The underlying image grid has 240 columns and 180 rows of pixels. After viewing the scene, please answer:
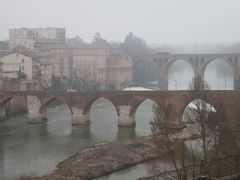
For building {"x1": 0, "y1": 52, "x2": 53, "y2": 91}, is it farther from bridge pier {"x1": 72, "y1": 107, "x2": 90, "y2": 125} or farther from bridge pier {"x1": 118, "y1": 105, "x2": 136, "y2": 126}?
bridge pier {"x1": 118, "y1": 105, "x2": 136, "y2": 126}

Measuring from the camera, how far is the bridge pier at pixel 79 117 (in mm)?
40031

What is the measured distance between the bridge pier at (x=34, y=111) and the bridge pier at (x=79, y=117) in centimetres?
302

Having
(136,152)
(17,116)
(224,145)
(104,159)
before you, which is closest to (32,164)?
(104,159)

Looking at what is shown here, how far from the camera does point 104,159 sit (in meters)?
27.4

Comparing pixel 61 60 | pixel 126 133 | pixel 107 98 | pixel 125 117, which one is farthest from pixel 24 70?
pixel 126 133

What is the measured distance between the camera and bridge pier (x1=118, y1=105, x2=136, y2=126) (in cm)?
3872

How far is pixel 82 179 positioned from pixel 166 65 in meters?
51.1

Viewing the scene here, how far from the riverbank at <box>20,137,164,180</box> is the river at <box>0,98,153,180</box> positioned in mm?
798

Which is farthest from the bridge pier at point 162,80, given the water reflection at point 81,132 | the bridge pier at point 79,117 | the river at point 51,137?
the water reflection at point 81,132

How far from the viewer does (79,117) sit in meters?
40.2

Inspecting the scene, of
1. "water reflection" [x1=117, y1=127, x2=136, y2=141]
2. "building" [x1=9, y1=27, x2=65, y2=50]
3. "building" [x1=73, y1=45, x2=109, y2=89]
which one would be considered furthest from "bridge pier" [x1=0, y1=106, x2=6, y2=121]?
"building" [x1=9, y1=27, x2=65, y2=50]

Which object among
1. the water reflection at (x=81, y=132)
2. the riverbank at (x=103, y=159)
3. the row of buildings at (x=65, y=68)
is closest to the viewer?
the riverbank at (x=103, y=159)

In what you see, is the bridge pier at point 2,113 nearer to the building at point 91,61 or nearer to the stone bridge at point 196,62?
the building at point 91,61

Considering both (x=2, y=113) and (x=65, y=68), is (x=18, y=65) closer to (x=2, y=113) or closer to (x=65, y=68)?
(x=2, y=113)
